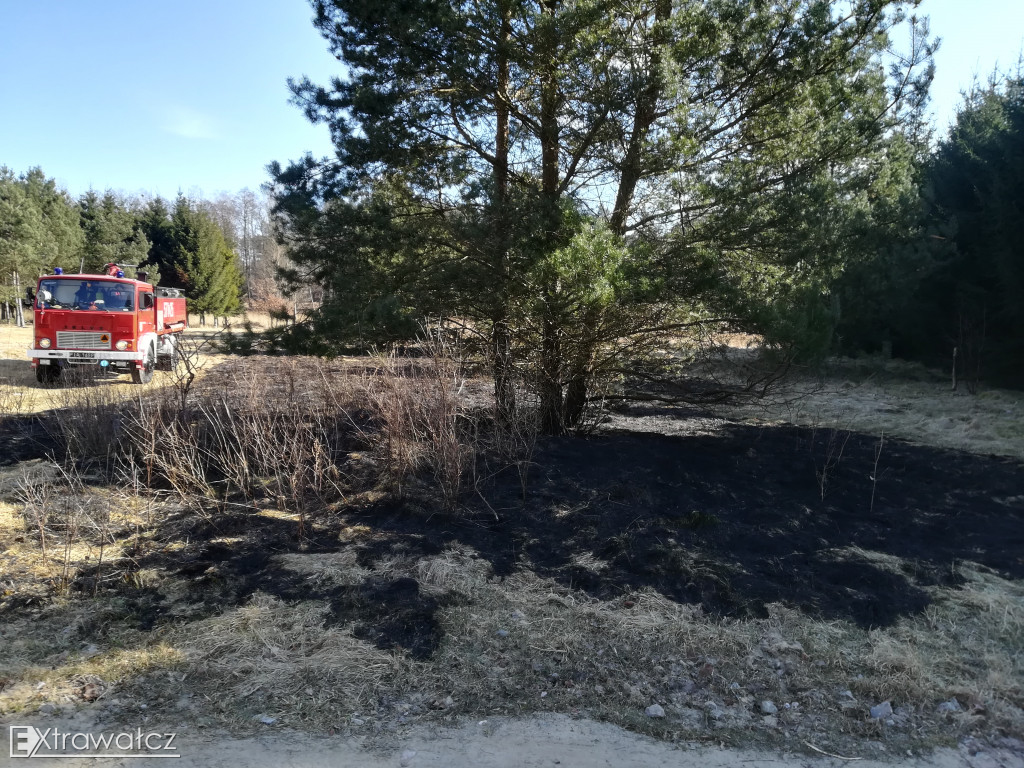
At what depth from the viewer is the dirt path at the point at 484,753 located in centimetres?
280

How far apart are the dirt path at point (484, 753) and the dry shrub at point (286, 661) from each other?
0.26m

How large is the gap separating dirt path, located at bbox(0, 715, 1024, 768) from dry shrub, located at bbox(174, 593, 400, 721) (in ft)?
0.86

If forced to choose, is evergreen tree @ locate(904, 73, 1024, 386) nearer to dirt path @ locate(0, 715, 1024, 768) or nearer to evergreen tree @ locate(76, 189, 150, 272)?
dirt path @ locate(0, 715, 1024, 768)

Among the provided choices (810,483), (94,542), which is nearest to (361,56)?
A: (94,542)

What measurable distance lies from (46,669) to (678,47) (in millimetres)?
6495

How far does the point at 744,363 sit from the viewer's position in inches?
296

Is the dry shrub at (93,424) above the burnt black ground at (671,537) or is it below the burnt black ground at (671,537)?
above

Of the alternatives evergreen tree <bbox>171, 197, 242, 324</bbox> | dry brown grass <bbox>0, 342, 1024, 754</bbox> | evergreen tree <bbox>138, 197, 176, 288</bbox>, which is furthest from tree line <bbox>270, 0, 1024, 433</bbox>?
evergreen tree <bbox>138, 197, 176, 288</bbox>

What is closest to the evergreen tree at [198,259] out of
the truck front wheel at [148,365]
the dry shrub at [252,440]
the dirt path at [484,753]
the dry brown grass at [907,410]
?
the truck front wheel at [148,365]

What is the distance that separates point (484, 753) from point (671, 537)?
2664mm

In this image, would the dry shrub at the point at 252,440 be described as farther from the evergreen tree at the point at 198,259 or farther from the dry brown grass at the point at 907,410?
the evergreen tree at the point at 198,259

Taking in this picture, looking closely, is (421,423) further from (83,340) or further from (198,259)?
(198,259)

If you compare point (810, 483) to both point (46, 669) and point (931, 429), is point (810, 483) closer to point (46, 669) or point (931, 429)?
point (931, 429)

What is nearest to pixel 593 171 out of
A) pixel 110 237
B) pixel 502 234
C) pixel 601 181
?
pixel 601 181
